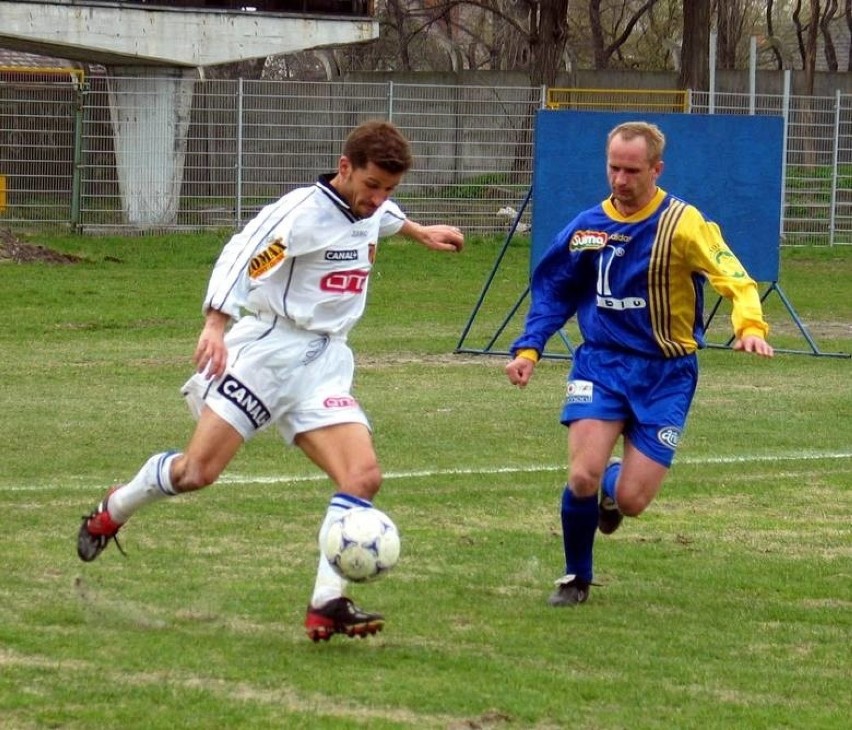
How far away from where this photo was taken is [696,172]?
50.3 feet

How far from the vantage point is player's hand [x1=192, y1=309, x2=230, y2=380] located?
5602 mm

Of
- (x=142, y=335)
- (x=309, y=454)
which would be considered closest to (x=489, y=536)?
(x=309, y=454)

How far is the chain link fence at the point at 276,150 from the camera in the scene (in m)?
24.2

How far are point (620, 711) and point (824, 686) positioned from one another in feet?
2.51

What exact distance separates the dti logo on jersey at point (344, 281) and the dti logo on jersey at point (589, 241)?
0.96 m

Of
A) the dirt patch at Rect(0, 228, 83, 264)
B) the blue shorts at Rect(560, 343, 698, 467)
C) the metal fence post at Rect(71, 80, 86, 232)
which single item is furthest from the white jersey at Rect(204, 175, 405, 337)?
the metal fence post at Rect(71, 80, 86, 232)

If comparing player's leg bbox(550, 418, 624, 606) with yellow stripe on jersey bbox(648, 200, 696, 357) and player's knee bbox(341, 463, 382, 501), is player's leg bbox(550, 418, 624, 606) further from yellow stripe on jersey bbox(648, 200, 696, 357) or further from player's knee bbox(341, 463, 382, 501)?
player's knee bbox(341, 463, 382, 501)

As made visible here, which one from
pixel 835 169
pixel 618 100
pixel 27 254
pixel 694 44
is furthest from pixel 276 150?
pixel 694 44

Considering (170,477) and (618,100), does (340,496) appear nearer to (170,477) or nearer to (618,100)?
(170,477)

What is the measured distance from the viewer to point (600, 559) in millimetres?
7254

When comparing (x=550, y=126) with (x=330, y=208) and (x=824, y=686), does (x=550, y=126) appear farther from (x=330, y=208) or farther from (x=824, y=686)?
(x=824, y=686)

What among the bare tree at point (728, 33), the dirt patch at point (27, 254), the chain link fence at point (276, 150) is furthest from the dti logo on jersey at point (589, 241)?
the bare tree at point (728, 33)

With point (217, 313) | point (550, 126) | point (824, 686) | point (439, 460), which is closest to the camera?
point (824, 686)

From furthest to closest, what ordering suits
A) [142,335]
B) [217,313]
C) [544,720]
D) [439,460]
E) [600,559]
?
[142,335]
[439,460]
[600,559]
[217,313]
[544,720]
